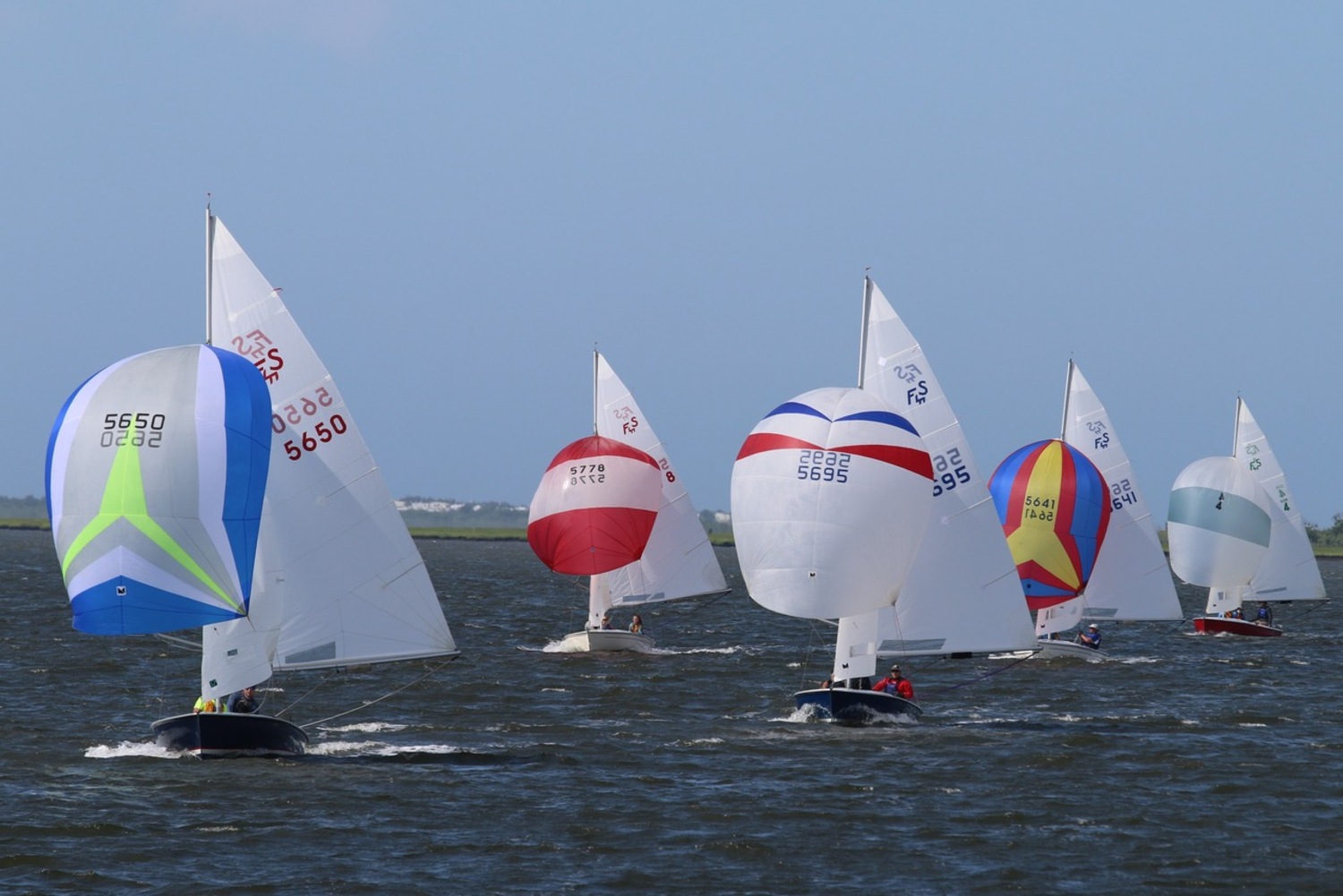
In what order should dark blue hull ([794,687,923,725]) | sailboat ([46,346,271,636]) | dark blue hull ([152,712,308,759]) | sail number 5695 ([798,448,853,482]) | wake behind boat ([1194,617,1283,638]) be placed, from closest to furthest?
sailboat ([46,346,271,636]) → dark blue hull ([152,712,308,759]) → sail number 5695 ([798,448,853,482]) → dark blue hull ([794,687,923,725]) → wake behind boat ([1194,617,1283,638])

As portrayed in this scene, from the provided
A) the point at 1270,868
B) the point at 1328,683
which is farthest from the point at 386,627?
the point at 1328,683

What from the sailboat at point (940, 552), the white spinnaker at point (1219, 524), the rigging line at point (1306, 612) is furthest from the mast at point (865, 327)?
the rigging line at point (1306, 612)

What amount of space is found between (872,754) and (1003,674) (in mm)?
20224

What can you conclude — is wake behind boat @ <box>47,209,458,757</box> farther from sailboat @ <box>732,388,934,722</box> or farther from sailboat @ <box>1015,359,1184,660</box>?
sailboat @ <box>1015,359,1184,660</box>

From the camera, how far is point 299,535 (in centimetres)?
3127

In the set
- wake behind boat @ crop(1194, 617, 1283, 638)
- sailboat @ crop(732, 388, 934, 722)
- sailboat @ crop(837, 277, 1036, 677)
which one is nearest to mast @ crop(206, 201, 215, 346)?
sailboat @ crop(732, 388, 934, 722)

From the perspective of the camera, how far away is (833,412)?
3603cm

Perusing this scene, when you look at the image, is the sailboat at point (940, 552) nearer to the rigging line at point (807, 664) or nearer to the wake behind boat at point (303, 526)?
the rigging line at point (807, 664)

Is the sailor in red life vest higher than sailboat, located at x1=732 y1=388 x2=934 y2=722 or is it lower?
lower

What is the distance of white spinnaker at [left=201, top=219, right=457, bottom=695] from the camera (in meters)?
31.1

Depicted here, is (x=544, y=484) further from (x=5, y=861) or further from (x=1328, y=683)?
(x=5, y=861)

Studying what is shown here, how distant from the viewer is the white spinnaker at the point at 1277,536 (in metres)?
73.4

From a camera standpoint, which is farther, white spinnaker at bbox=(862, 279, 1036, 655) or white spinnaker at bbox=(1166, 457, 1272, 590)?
white spinnaker at bbox=(1166, 457, 1272, 590)

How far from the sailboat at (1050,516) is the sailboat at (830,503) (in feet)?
55.8
